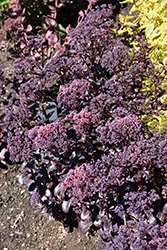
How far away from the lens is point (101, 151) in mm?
2385

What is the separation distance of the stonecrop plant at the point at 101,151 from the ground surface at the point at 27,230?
144mm

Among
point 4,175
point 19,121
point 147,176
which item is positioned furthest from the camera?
point 4,175

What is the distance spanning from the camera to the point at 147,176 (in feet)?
6.01

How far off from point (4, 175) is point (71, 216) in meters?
0.96

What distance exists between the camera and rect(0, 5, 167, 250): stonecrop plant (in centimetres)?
174

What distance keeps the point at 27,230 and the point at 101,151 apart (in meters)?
0.99

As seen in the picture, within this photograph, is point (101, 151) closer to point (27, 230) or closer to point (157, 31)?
point (27, 230)

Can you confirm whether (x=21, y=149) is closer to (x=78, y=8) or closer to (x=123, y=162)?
(x=123, y=162)

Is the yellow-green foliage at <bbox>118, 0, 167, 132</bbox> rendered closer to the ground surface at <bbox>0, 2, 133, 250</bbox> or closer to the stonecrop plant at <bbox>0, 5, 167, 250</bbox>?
the stonecrop plant at <bbox>0, 5, 167, 250</bbox>

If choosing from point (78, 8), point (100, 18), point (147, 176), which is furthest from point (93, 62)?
point (78, 8)

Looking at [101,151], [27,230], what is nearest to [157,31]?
[101,151]

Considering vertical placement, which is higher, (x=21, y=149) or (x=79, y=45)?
(x=79, y=45)

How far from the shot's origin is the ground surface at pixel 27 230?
2.32 metres

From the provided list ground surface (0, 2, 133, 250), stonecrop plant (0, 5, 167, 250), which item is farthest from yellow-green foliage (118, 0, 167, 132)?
ground surface (0, 2, 133, 250)
